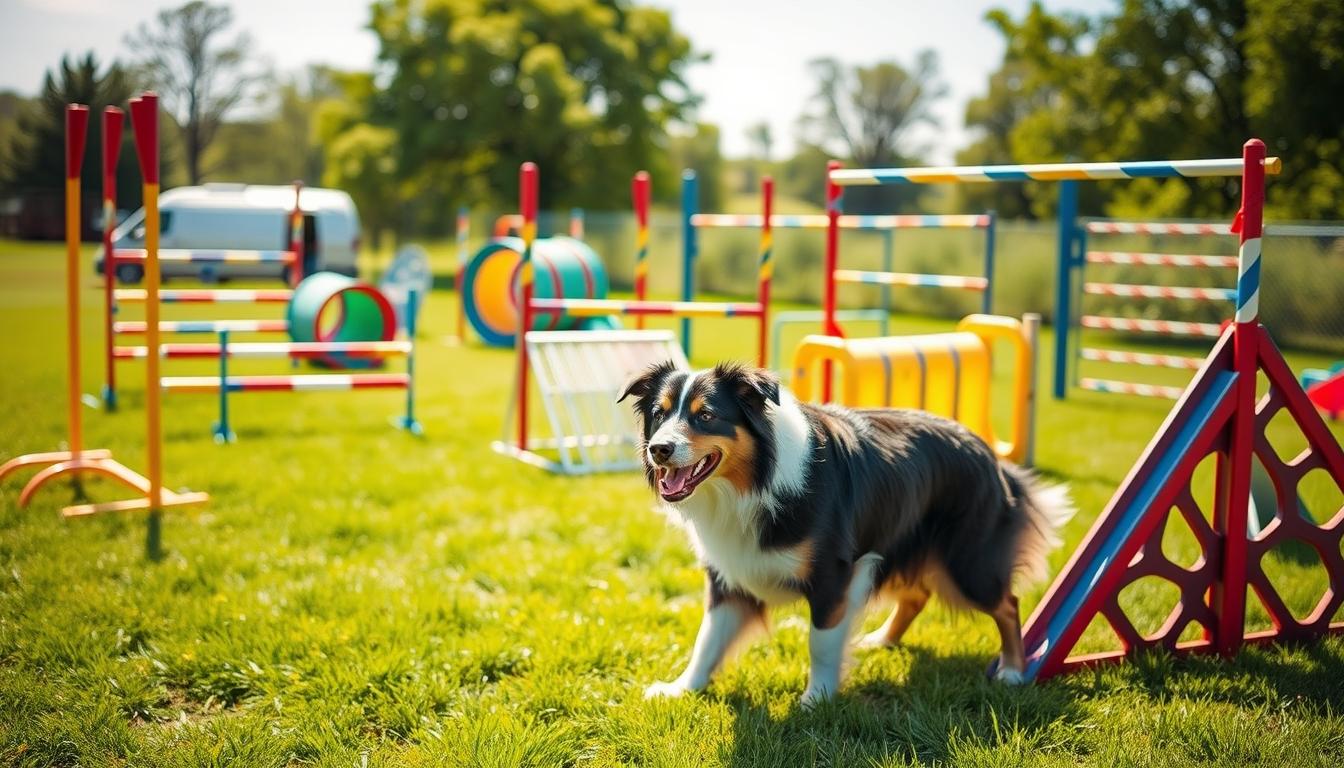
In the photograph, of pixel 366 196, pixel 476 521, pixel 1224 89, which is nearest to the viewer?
pixel 476 521

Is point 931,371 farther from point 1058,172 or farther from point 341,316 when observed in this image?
point 341,316

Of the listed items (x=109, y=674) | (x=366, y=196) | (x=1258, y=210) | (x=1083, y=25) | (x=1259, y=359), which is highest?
(x=1083, y=25)

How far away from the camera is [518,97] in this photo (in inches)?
1353

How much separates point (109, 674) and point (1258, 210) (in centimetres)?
457

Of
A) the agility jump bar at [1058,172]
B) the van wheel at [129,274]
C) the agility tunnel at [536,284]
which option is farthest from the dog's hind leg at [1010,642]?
the van wheel at [129,274]

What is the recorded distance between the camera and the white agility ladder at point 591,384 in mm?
7664

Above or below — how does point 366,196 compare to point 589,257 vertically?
above

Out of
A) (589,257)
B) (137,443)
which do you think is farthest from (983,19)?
(137,443)

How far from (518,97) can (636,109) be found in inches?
160

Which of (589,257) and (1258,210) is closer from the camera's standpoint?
(1258,210)

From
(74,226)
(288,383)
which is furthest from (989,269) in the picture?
(74,226)

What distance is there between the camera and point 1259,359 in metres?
3.88

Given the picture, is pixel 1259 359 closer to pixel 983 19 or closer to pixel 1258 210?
pixel 1258 210

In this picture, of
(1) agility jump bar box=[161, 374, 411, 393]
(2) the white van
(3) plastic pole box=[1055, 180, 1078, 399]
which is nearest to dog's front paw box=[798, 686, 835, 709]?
(1) agility jump bar box=[161, 374, 411, 393]
